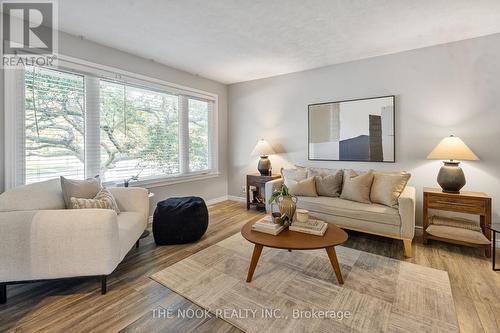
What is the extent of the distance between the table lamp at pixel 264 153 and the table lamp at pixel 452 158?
230 centimetres

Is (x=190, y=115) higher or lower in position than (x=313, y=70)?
lower

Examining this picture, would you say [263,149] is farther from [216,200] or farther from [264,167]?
[216,200]

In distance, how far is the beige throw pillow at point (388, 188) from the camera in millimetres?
2695

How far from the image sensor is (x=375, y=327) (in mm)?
1495

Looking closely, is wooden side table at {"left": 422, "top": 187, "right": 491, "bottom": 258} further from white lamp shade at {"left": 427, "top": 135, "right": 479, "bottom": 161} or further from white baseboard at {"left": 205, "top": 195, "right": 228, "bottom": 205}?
white baseboard at {"left": 205, "top": 195, "right": 228, "bottom": 205}

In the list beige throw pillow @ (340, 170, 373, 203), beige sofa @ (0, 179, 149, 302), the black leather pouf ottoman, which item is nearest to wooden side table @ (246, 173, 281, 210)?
Answer: beige throw pillow @ (340, 170, 373, 203)

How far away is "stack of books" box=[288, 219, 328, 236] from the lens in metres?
2.02

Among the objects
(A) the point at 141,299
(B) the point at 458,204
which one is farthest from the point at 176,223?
(B) the point at 458,204

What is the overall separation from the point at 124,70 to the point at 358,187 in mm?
3522

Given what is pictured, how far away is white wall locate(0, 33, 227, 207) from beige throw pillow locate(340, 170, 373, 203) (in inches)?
103

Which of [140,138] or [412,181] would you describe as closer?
[412,181]

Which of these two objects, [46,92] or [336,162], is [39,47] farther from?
[336,162]

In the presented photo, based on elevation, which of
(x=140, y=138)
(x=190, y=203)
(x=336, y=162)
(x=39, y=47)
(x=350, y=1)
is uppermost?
(x=350, y=1)

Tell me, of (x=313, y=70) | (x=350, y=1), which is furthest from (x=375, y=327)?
(x=313, y=70)
